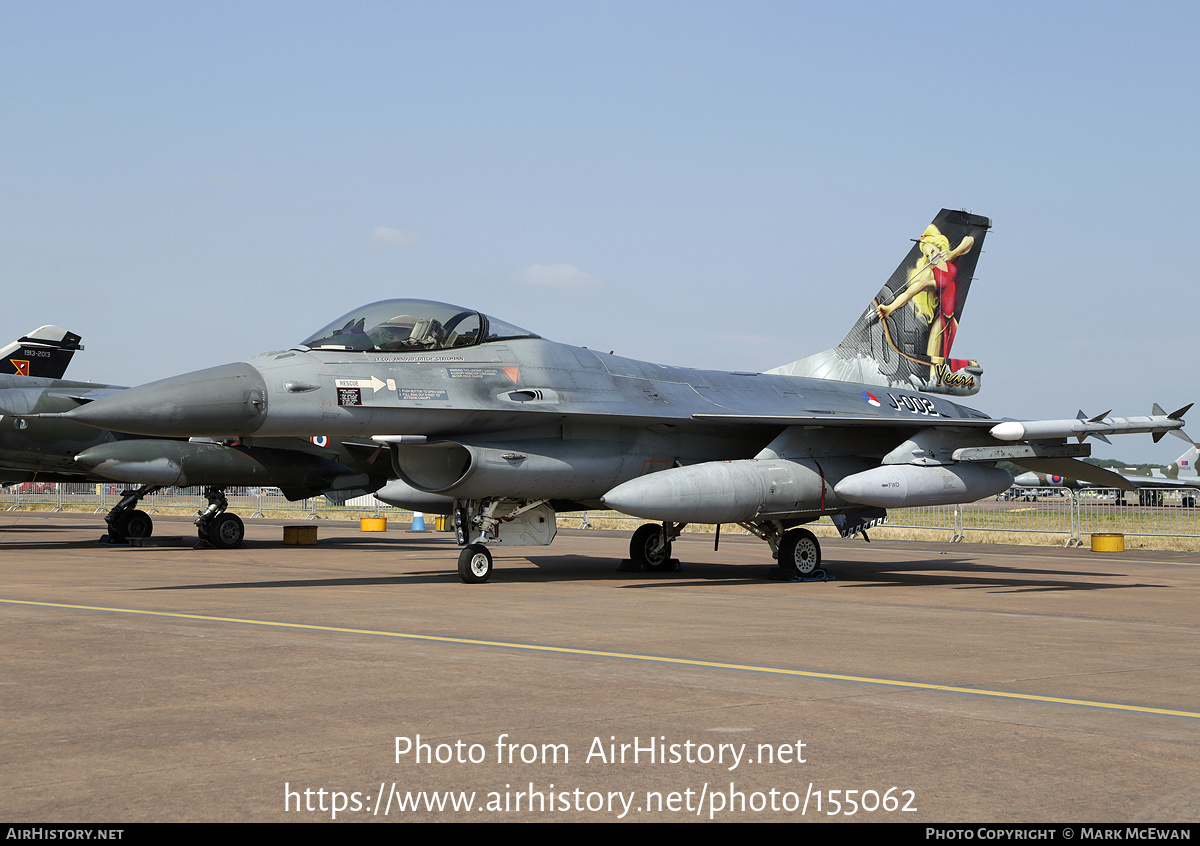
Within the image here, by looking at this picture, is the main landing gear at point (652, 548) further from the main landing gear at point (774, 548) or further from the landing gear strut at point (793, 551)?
the landing gear strut at point (793, 551)

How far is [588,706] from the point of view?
18.0ft

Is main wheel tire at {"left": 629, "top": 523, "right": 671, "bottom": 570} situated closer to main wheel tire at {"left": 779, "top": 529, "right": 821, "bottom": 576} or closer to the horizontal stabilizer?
main wheel tire at {"left": 779, "top": 529, "right": 821, "bottom": 576}

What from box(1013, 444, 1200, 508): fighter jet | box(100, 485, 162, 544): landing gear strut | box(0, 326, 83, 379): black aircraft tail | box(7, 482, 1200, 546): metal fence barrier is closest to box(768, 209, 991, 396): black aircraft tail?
box(1013, 444, 1200, 508): fighter jet

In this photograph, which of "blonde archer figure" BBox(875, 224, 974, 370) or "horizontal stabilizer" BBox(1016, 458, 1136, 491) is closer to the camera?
"horizontal stabilizer" BBox(1016, 458, 1136, 491)

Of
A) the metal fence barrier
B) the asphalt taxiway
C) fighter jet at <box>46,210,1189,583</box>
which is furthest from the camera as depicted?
the metal fence barrier

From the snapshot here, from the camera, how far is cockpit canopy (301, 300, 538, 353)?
12.2 meters

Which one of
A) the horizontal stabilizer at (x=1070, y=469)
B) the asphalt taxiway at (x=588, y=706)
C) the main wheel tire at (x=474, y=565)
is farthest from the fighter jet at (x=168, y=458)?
the horizontal stabilizer at (x=1070, y=469)

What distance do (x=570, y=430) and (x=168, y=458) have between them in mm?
10024

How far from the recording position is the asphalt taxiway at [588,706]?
384 centimetres

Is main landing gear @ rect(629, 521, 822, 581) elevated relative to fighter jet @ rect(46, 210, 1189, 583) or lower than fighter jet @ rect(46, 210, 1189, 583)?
lower

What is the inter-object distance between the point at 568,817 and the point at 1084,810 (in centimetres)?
173

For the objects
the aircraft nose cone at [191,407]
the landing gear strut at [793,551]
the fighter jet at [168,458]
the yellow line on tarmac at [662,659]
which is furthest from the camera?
the fighter jet at [168,458]

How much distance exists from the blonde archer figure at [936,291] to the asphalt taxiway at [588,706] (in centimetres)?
725
